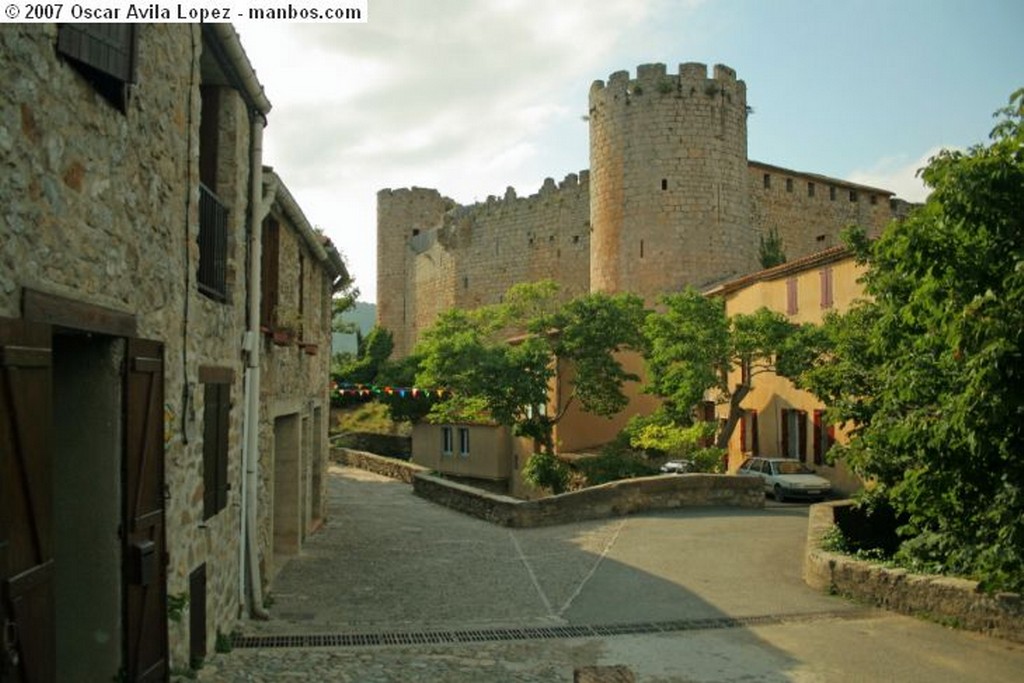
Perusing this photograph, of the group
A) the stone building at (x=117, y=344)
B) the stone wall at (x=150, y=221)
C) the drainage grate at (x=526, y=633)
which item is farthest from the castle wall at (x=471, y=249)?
the stone building at (x=117, y=344)

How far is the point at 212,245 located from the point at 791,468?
1731 cm

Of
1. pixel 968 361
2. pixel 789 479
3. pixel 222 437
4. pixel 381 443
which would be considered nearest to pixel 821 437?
pixel 789 479

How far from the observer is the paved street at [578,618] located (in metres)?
7.30

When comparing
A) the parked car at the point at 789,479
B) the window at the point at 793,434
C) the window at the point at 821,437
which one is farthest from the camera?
the window at the point at 793,434

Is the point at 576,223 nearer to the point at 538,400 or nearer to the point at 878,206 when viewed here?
the point at 878,206

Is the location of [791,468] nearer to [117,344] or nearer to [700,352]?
[700,352]

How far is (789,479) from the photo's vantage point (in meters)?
20.7

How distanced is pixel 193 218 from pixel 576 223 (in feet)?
118

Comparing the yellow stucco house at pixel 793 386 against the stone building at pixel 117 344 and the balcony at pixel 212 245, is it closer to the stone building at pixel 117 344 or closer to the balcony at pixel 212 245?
the balcony at pixel 212 245

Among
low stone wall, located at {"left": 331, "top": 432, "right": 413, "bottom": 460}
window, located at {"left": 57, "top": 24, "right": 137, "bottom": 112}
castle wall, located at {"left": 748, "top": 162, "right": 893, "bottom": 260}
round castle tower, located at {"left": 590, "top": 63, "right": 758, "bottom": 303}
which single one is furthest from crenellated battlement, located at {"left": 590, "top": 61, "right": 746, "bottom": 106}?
window, located at {"left": 57, "top": 24, "right": 137, "bottom": 112}

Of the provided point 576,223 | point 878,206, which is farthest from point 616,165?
point 878,206

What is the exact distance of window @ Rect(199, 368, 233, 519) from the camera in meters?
6.93

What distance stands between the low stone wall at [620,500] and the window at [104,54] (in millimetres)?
12908

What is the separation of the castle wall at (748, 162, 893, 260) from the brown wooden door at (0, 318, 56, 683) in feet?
119
